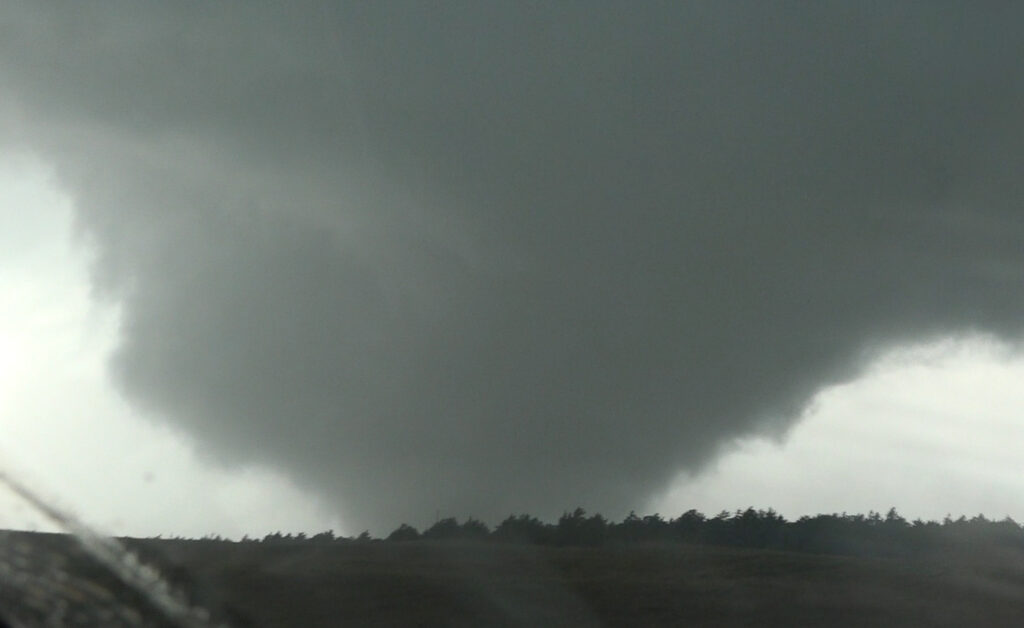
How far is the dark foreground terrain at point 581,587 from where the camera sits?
18484 mm

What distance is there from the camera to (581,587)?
21.5m

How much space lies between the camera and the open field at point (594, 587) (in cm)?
1875

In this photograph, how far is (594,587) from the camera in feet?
71.0

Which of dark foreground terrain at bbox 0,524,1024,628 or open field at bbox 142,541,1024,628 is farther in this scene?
open field at bbox 142,541,1024,628

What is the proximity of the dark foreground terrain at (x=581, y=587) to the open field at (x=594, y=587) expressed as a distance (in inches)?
1.2

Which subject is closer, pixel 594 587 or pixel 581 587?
pixel 581 587

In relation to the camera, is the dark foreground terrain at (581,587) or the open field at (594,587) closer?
the dark foreground terrain at (581,587)

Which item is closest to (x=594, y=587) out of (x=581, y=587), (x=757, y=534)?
(x=581, y=587)

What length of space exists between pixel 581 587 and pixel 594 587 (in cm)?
25

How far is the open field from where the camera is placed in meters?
18.8

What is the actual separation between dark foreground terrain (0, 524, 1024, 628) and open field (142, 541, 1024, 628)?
31mm

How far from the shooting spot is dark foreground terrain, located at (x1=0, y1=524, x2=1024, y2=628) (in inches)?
728

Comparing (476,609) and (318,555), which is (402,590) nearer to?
(476,609)

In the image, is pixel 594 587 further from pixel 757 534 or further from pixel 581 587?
pixel 757 534
